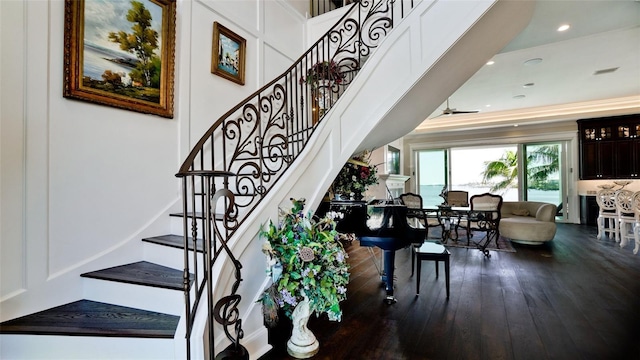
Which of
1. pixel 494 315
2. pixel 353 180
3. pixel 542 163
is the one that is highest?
pixel 542 163

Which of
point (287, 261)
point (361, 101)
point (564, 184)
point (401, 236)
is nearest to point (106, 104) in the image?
point (287, 261)

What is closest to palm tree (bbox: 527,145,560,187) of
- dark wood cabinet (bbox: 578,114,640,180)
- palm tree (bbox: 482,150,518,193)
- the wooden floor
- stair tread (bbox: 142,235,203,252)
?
palm tree (bbox: 482,150,518,193)

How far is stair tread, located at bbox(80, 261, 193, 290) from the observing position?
6.12 feet

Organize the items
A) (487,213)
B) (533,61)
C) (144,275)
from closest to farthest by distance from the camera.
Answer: (144,275) → (533,61) → (487,213)

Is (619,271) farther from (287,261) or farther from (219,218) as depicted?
(219,218)

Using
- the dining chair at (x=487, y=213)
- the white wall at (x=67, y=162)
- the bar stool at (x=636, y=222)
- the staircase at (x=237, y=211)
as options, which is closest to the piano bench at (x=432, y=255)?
the staircase at (x=237, y=211)

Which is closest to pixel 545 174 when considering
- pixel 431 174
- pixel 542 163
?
pixel 542 163

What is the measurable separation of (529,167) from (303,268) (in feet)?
31.0

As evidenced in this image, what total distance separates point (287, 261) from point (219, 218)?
0.68 meters

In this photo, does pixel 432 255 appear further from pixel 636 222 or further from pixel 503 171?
pixel 503 171

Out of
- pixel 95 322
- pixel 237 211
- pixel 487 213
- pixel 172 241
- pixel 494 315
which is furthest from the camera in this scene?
pixel 487 213

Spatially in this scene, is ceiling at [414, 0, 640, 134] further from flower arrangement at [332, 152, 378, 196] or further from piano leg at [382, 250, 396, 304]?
piano leg at [382, 250, 396, 304]

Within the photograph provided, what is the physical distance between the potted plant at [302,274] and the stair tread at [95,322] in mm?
642

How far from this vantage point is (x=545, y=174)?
336 inches
